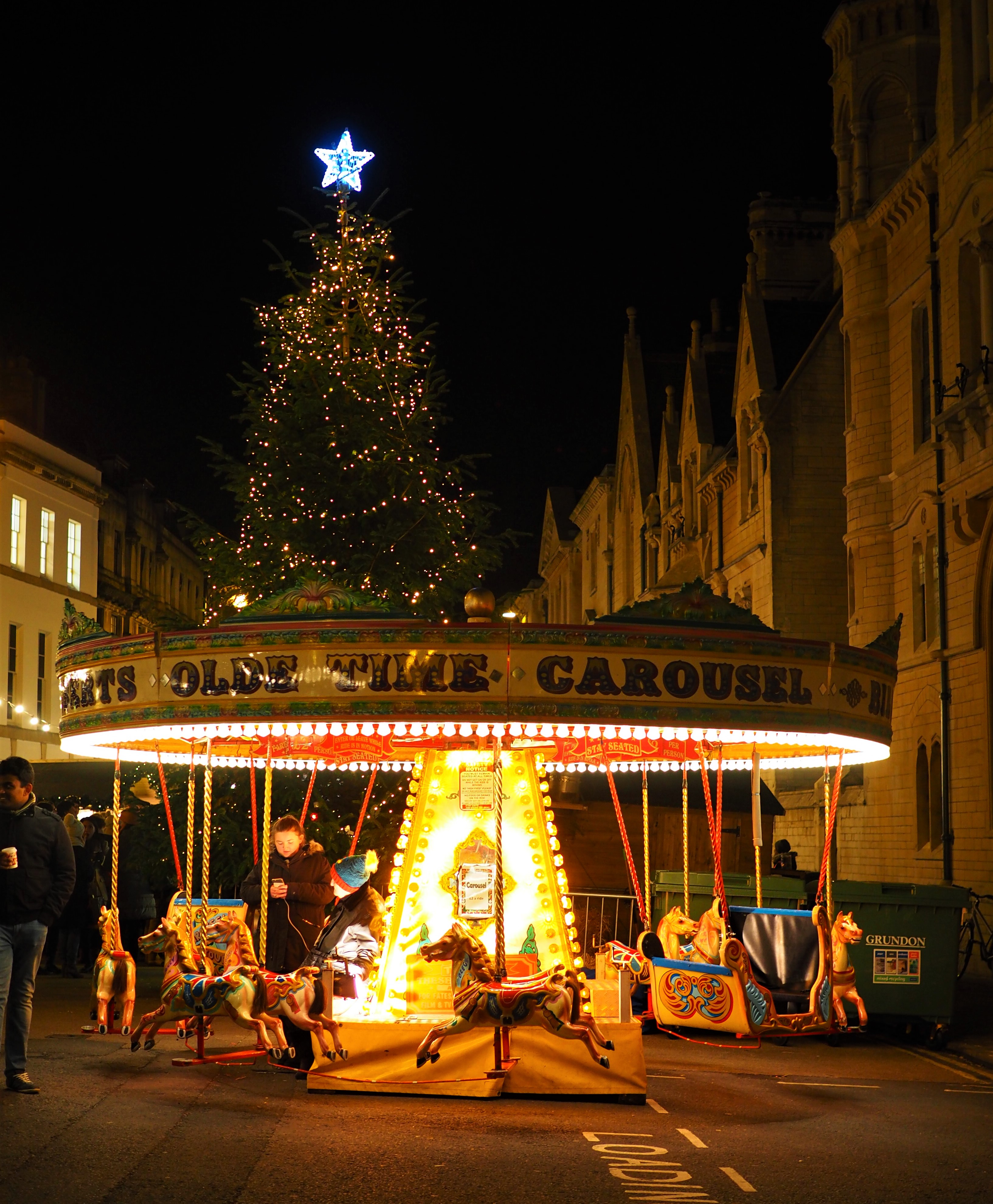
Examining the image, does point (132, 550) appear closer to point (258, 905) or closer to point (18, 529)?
point (18, 529)

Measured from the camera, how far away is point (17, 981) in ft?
31.4

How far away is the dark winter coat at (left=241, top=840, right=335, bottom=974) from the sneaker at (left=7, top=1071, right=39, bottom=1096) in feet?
7.37

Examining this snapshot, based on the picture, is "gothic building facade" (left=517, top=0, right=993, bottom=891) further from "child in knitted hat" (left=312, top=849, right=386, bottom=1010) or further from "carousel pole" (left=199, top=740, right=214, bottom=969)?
"child in knitted hat" (left=312, top=849, right=386, bottom=1010)

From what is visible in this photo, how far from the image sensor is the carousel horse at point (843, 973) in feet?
36.2

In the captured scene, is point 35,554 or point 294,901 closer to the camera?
point 294,901

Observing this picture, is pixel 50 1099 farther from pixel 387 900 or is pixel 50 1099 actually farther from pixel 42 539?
pixel 42 539

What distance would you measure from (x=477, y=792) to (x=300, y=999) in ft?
8.17

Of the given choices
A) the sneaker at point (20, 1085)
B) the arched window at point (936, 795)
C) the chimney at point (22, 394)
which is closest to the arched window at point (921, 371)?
the arched window at point (936, 795)

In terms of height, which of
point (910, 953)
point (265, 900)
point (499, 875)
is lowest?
point (910, 953)

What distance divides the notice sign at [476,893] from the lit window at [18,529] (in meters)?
30.0

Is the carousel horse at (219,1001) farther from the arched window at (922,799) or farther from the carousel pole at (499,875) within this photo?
the arched window at (922,799)

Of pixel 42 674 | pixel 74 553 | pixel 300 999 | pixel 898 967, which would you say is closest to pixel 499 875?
pixel 300 999

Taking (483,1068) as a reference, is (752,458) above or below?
above

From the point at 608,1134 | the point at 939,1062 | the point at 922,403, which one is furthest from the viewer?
the point at 922,403
